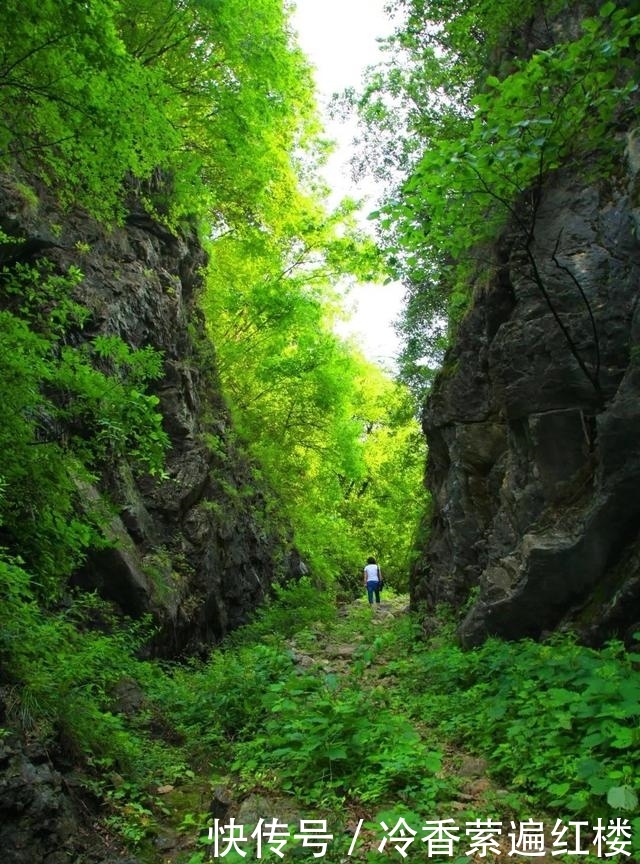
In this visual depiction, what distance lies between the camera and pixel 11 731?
3.96m

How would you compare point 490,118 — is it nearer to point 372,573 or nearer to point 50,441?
point 50,441

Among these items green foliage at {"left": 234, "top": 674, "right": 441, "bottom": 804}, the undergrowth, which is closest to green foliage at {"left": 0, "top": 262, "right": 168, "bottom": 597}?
the undergrowth

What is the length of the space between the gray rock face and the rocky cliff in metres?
5.48

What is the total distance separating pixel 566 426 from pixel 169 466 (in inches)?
313

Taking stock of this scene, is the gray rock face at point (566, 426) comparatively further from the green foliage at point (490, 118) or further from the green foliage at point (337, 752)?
the green foliage at point (337, 752)

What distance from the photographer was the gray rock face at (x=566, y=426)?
662 centimetres

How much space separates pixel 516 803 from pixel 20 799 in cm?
324

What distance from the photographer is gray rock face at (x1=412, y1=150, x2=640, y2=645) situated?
662cm

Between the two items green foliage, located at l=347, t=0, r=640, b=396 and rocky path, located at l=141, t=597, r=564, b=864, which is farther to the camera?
green foliage, located at l=347, t=0, r=640, b=396

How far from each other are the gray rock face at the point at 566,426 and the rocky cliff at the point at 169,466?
5.48m

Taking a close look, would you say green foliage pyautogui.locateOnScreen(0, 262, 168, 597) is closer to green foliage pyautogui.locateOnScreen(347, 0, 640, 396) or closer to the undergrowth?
the undergrowth

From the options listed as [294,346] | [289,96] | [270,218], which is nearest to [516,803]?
[289,96]

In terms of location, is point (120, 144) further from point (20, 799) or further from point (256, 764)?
point (256, 764)

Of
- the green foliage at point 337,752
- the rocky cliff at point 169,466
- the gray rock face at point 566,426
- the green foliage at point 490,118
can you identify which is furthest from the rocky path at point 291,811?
the green foliage at point 490,118
